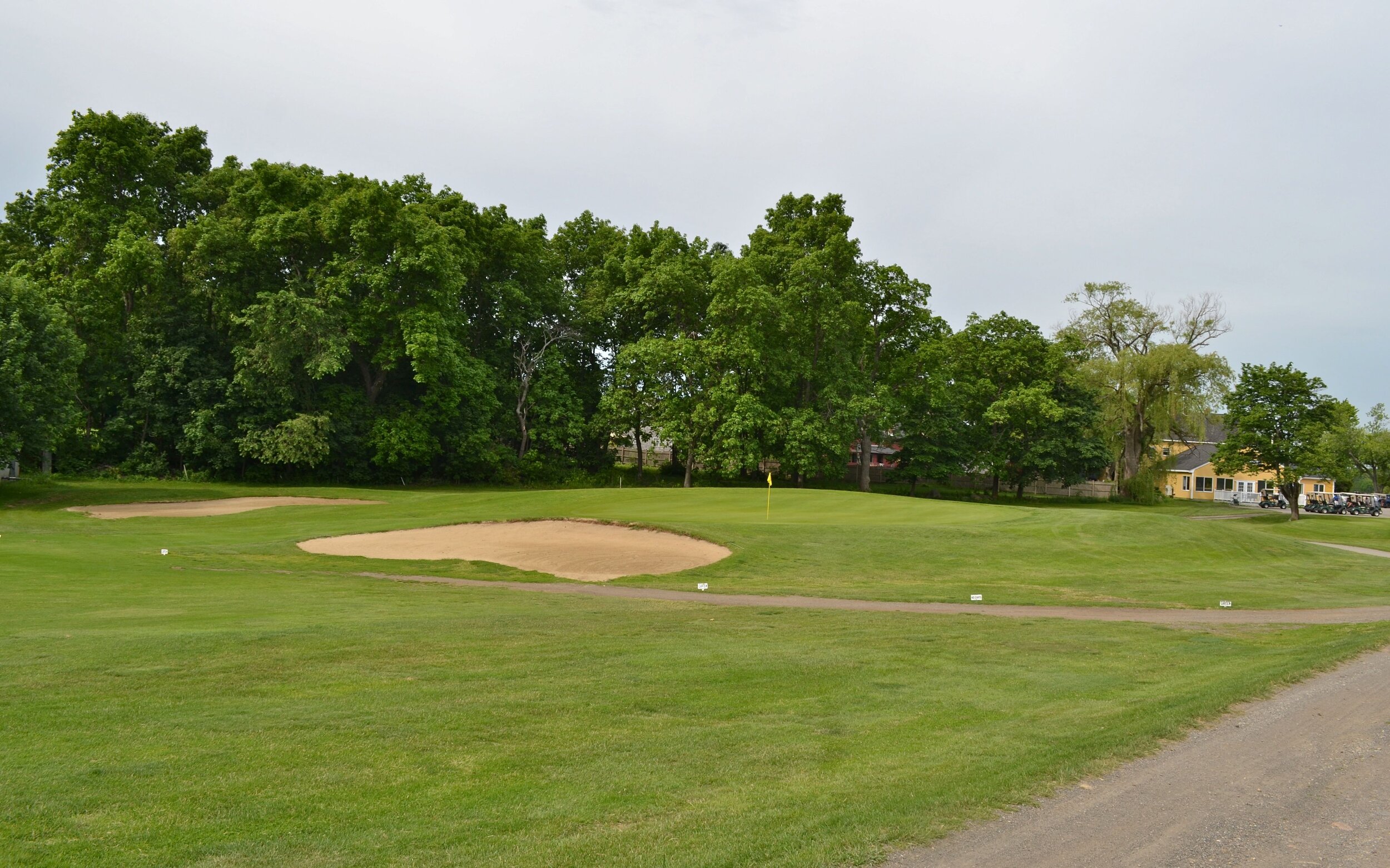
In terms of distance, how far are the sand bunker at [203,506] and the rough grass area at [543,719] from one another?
1988 cm

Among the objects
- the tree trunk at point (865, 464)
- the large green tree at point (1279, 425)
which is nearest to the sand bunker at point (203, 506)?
the tree trunk at point (865, 464)

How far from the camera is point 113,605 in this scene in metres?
15.5

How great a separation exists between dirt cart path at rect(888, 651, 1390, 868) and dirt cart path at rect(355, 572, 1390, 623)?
8879 millimetres

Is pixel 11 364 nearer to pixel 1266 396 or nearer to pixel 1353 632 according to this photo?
pixel 1353 632

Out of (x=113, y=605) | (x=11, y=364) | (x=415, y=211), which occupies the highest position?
(x=415, y=211)

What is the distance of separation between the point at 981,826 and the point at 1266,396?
63.3m

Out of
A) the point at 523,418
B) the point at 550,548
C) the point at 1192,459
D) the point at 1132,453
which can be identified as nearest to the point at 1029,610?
the point at 550,548

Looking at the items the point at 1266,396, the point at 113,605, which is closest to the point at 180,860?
the point at 113,605

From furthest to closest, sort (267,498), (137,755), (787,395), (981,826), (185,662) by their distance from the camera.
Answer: (787,395) → (267,498) → (185,662) → (137,755) → (981,826)

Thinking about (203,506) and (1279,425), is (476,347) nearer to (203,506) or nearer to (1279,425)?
(203,506)

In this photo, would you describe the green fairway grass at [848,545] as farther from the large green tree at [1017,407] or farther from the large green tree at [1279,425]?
the large green tree at [1017,407]

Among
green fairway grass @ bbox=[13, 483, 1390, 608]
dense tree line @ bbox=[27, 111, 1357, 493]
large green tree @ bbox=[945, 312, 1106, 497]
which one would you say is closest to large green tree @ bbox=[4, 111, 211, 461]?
dense tree line @ bbox=[27, 111, 1357, 493]

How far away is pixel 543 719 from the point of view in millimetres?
8664

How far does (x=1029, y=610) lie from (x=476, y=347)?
49.6m
